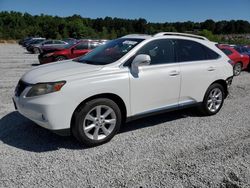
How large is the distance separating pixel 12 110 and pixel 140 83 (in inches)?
120

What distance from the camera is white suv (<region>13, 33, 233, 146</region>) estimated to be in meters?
3.56

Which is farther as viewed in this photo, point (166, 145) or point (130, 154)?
point (166, 145)

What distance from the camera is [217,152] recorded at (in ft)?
12.5

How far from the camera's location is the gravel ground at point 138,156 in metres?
3.08

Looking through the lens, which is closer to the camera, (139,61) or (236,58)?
Result: (139,61)

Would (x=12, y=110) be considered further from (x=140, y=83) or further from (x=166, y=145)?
(x=166, y=145)

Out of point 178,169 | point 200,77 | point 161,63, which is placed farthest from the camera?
point 200,77

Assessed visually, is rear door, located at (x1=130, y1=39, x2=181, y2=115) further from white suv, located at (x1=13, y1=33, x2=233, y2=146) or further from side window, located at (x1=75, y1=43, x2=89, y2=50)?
side window, located at (x1=75, y1=43, x2=89, y2=50)

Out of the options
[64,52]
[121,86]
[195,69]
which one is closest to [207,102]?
[195,69]

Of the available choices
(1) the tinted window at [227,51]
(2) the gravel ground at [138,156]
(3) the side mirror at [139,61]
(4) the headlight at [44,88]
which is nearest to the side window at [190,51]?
(3) the side mirror at [139,61]

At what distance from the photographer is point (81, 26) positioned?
8688 centimetres

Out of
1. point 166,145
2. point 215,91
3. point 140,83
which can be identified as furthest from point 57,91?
point 215,91

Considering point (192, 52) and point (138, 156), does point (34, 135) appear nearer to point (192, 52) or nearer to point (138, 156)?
point (138, 156)

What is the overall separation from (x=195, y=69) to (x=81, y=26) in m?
86.6
